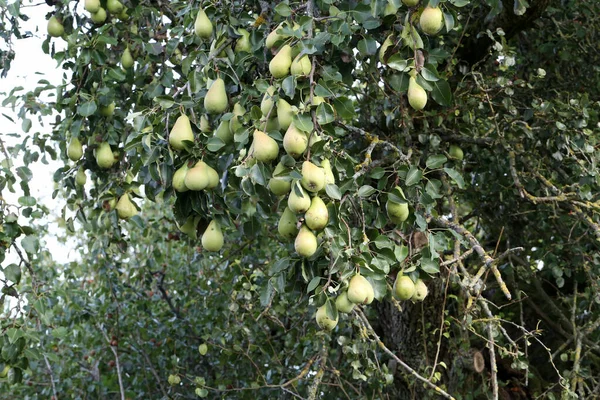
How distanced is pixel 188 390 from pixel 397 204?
242 cm

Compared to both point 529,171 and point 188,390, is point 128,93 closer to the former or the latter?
point 529,171

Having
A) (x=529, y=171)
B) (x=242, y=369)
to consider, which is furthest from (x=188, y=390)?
(x=529, y=171)

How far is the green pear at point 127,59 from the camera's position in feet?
8.37

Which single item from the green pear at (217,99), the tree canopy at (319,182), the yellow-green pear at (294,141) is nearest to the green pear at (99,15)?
the tree canopy at (319,182)

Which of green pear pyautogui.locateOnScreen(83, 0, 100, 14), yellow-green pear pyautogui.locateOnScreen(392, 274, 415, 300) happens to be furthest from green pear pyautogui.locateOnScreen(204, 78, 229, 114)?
green pear pyautogui.locateOnScreen(83, 0, 100, 14)

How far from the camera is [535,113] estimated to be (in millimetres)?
2906

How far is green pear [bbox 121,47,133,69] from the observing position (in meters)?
2.55

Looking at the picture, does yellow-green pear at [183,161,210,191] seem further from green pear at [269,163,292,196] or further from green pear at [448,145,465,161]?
green pear at [448,145,465,161]

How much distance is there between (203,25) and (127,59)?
2.29 feet

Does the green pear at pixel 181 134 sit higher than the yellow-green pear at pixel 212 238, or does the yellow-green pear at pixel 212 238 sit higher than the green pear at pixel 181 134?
the green pear at pixel 181 134

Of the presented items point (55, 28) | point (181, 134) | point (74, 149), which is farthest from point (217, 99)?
point (55, 28)

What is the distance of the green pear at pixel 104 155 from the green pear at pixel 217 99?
66 cm

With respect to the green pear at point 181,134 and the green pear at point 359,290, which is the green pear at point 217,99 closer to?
the green pear at point 181,134

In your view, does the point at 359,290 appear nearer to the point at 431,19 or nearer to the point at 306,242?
the point at 306,242
